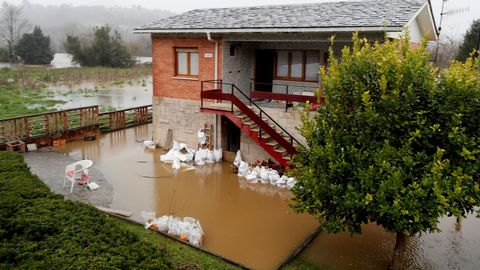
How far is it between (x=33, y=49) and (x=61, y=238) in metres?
67.7

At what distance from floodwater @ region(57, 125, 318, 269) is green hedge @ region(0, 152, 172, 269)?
2740mm

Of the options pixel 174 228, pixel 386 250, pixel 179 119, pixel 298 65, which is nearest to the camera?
pixel 386 250

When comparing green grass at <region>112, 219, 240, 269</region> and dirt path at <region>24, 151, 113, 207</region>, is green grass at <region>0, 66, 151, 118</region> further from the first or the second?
green grass at <region>112, 219, 240, 269</region>

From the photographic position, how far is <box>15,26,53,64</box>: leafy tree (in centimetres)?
6588

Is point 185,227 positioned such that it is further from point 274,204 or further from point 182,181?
point 182,181

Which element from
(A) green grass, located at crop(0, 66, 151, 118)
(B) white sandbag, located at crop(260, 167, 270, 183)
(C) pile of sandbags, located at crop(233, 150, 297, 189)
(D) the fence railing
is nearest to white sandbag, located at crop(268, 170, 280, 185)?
(C) pile of sandbags, located at crop(233, 150, 297, 189)

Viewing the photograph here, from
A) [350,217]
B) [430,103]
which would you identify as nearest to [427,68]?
[430,103]

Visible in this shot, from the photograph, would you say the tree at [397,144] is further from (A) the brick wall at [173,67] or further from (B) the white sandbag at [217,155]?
(A) the brick wall at [173,67]

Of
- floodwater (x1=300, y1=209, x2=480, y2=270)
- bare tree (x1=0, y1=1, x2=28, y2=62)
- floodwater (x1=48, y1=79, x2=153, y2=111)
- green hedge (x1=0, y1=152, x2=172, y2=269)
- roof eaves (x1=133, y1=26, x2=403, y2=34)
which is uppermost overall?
bare tree (x1=0, y1=1, x2=28, y2=62)

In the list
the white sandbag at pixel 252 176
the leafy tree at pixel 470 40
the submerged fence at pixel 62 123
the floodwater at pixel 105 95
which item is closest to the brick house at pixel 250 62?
the white sandbag at pixel 252 176

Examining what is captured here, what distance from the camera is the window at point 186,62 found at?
17594mm

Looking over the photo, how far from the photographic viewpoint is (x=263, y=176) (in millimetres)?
14750

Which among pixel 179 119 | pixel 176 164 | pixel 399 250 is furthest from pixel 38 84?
pixel 399 250

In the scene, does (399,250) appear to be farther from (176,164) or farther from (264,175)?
(176,164)
